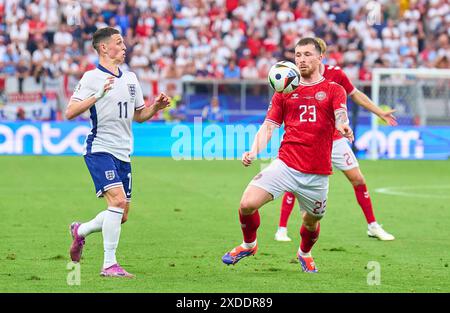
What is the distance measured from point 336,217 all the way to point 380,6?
21.6 m

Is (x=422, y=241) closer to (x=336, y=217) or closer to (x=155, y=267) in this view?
(x=336, y=217)

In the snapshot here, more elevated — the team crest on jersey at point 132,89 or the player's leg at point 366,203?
the team crest on jersey at point 132,89

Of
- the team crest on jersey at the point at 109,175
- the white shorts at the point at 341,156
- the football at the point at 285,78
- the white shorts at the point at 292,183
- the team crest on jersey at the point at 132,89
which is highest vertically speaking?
the football at the point at 285,78

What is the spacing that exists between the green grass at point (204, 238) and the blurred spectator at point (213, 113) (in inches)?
229

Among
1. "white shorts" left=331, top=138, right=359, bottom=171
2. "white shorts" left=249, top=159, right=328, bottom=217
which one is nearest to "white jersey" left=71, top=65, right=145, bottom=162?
Answer: "white shorts" left=249, top=159, right=328, bottom=217

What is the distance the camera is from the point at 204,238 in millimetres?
12758

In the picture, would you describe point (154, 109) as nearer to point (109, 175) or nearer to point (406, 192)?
point (109, 175)

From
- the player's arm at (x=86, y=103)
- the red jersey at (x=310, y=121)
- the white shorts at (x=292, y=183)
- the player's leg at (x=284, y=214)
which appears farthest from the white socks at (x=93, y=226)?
the player's leg at (x=284, y=214)

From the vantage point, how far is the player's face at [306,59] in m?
9.62

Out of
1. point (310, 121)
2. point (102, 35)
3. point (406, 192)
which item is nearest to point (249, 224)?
point (310, 121)

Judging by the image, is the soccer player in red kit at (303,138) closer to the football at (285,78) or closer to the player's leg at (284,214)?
the football at (285,78)

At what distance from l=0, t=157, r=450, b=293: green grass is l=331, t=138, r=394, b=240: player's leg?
8.0 inches

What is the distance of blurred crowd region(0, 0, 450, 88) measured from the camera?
31359 mm

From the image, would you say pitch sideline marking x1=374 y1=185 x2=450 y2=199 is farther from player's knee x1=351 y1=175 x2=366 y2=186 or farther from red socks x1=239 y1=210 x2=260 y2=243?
red socks x1=239 y1=210 x2=260 y2=243
